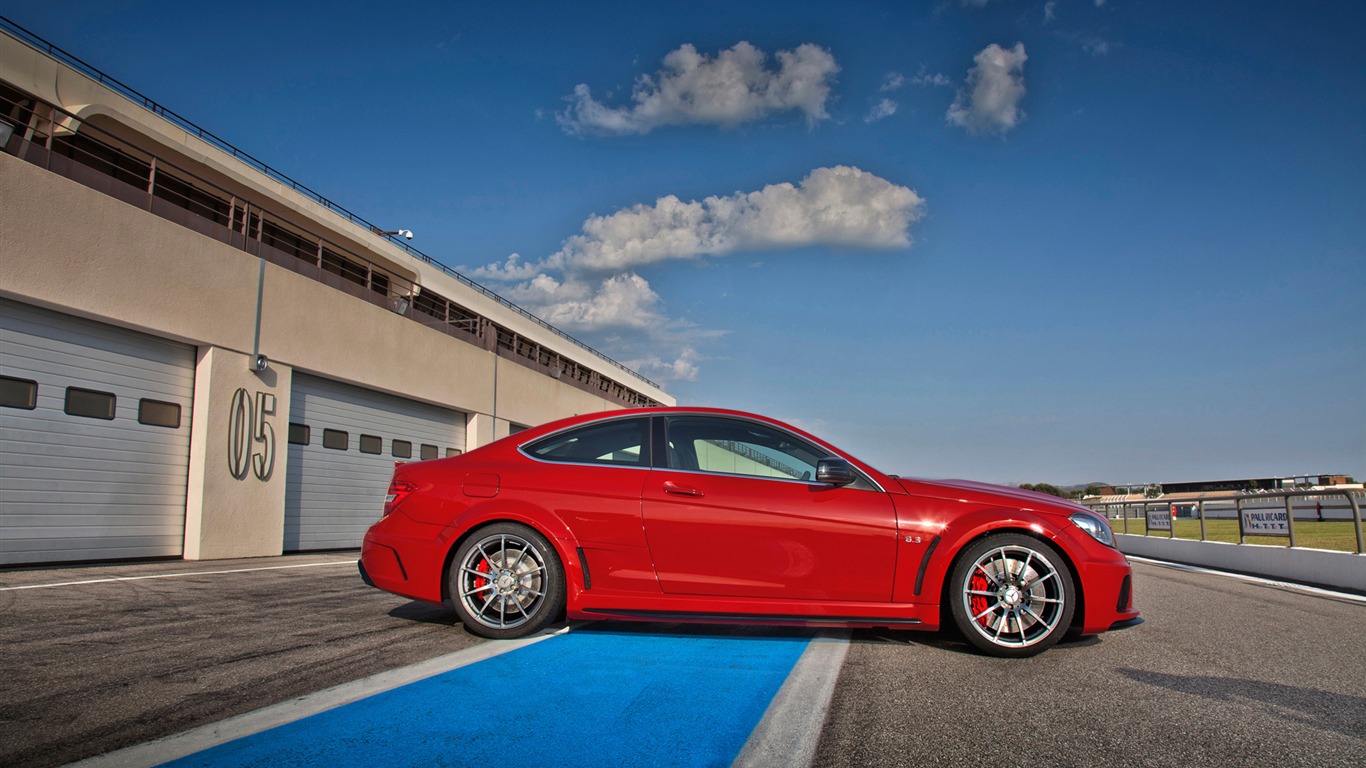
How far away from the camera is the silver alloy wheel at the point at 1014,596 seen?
4.29 metres

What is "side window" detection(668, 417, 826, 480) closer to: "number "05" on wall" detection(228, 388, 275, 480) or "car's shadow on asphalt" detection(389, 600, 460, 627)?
A: "car's shadow on asphalt" detection(389, 600, 460, 627)

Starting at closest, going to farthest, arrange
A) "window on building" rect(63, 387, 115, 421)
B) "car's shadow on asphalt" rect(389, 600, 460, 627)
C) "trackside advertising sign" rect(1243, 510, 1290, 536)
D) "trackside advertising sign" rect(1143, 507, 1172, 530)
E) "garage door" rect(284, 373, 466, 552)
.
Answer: "car's shadow on asphalt" rect(389, 600, 460, 627)
"window on building" rect(63, 387, 115, 421)
"trackside advertising sign" rect(1243, 510, 1290, 536)
"garage door" rect(284, 373, 466, 552)
"trackside advertising sign" rect(1143, 507, 1172, 530)

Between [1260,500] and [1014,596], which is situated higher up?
[1260,500]

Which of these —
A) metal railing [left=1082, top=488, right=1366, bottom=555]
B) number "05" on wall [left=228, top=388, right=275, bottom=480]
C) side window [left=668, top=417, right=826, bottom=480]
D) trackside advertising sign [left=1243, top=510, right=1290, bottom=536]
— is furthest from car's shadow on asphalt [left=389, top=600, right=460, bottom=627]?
trackside advertising sign [left=1243, top=510, right=1290, bottom=536]

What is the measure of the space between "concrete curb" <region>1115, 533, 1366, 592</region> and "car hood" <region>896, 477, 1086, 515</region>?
10.0ft

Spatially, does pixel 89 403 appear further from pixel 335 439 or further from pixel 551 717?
pixel 551 717

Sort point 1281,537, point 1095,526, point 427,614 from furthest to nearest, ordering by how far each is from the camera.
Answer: point 1281,537, point 427,614, point 1095,526

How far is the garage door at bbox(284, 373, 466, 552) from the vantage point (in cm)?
1410

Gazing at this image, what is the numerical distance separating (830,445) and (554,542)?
1.75 metres

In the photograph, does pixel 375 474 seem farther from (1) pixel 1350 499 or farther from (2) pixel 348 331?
(1) pixel 1350 499

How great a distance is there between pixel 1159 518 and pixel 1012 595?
1696cm

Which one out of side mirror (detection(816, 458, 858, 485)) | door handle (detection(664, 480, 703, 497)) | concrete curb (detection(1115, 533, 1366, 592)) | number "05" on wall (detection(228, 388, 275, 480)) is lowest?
concrete curb (detection(1115, 533, 1366, 592))

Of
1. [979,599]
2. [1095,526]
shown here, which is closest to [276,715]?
[979,599]

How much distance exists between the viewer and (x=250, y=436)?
491 inches
